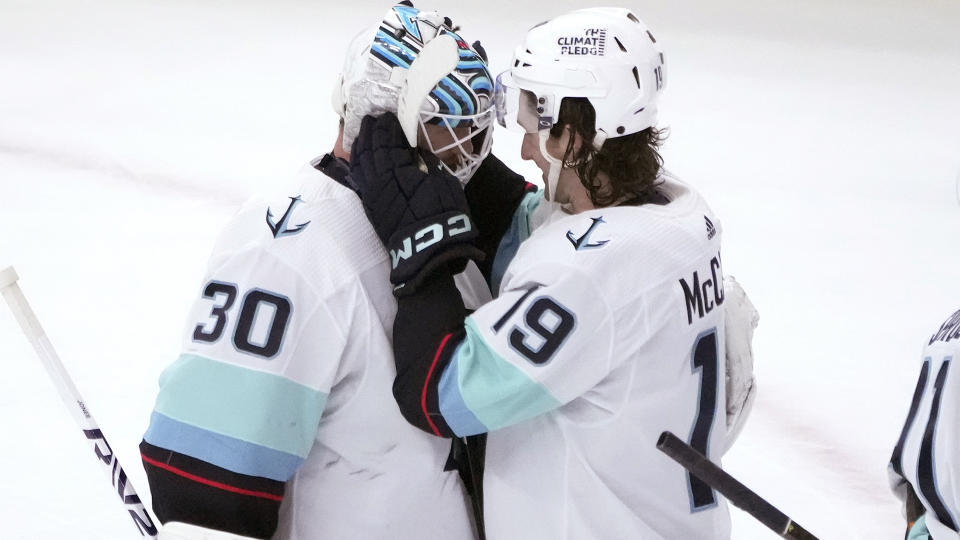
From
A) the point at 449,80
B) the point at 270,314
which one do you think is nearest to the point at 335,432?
the point at 270,314

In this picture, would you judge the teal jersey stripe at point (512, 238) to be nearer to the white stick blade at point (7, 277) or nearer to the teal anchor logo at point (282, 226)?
the teal anchor logo at point (282, 226)

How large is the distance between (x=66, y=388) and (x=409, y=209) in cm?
53

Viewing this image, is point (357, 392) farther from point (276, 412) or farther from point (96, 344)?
point (96, 344)

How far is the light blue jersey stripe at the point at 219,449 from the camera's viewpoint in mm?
1460

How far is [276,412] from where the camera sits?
146 cm

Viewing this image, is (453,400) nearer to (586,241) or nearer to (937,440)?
(586,241)

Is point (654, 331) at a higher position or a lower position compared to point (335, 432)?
higher

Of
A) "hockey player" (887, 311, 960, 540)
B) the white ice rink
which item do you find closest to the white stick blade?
the white ice rink

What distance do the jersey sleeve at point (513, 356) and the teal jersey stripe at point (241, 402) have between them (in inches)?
5.3

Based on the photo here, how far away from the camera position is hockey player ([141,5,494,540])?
57.0 inches

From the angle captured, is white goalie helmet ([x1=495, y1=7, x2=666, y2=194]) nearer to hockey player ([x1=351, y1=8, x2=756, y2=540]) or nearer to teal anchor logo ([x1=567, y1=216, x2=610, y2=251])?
hockey player ([x1=351, y1=8, x2=756, y2=540])

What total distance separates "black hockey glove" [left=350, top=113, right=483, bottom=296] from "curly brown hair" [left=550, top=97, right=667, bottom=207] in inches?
7.2

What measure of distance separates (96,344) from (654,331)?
2125 mm

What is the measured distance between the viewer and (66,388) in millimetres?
1546
